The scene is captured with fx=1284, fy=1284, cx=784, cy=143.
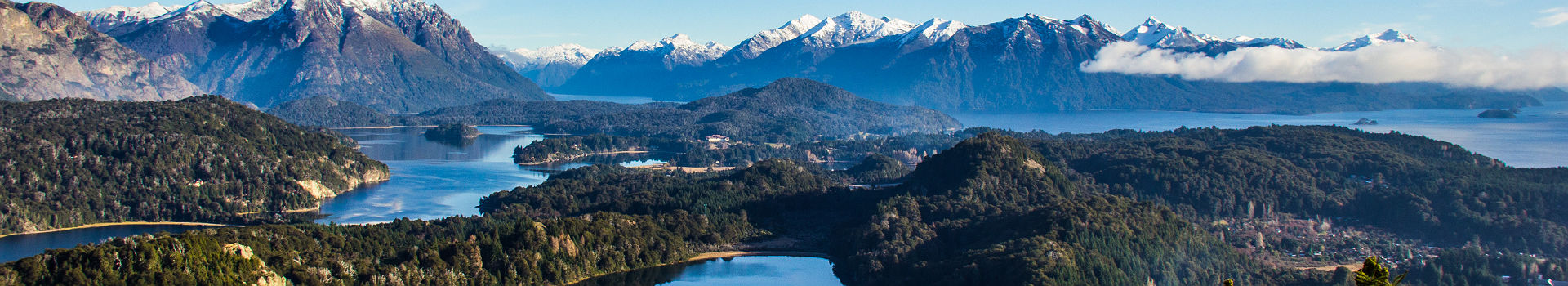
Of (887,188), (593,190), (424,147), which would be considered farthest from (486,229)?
(424,147)

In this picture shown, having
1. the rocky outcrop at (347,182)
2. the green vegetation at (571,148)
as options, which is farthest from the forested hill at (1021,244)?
the green vegetation at (571,148)

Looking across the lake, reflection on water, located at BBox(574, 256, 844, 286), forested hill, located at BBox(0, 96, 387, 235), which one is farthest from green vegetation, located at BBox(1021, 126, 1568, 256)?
forested hill, located at BBox(0, 96, 387, 235)

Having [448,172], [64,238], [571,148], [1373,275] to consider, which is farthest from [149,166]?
[1373,275]

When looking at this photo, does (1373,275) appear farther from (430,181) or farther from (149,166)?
(430,181)

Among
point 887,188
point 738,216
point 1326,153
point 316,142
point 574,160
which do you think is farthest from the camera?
point 574,160

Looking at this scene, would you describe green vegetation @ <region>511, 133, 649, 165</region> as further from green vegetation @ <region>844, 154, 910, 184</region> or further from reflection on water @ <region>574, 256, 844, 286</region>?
reflection on water @ <region>574, 256, 844, 286</region>

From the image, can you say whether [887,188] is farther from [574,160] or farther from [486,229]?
[574,160]

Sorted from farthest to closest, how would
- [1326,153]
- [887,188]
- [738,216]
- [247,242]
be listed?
[1326,153] < [887,188] < [738,216] < [247,242]

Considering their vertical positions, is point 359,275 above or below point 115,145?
below
